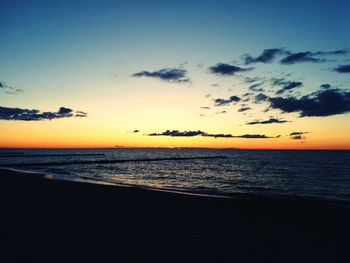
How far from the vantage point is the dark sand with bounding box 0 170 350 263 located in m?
9.41

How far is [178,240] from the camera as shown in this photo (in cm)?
1098

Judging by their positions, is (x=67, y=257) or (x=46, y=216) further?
(x=46, y=216)

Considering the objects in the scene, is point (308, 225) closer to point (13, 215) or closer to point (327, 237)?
point (327, 237)

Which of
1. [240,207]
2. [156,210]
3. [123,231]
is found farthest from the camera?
[240,207]

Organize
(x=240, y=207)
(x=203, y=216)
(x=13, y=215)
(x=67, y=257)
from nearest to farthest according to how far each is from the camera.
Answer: (x=67, y=257)
(x=13, y=215)
(x=203, y=216)
(x=240, y=207)

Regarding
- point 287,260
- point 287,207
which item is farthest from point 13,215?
point 287,207

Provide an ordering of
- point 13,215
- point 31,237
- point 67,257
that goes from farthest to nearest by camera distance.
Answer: point 13,215
point 31,237
point 67,257

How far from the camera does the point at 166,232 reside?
12.1 meters

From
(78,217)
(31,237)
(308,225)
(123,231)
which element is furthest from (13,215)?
(308,225)

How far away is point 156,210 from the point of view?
16781 millimetres

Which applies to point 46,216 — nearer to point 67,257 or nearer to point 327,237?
point 67,257

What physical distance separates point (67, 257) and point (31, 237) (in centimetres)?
263

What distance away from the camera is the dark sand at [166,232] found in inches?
370

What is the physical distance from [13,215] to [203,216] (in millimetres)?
9256
